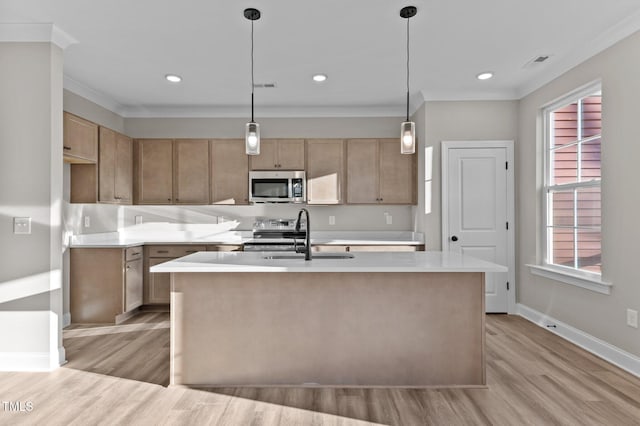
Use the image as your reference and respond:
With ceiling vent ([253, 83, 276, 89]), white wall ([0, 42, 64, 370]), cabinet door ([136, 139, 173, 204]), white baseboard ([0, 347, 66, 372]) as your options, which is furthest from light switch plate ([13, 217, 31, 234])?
ceiling vent ([253, 83, 276, 89])

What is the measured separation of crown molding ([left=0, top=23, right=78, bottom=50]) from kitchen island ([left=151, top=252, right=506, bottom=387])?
2.03 m

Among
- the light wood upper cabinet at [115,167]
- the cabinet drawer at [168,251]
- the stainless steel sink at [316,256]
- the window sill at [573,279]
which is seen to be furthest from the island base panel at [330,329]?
the light wood upper cabinet at [115,167]

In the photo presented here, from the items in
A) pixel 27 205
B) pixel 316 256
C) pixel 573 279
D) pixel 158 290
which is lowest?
pixel 158 290

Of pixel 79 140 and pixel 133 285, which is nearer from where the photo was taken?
pixel 79 140

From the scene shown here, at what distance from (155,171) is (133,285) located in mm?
1473

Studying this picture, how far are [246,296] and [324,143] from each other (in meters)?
2.94

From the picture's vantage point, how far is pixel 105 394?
2578 mm

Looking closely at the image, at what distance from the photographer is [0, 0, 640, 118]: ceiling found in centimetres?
275

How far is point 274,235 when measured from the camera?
17.1 feet

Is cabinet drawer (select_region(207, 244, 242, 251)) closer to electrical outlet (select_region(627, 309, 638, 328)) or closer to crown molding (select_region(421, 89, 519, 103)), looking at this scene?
crown molding (select_region(421, 89, 519, 103))

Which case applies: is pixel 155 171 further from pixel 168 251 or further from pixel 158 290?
pixel 158 290

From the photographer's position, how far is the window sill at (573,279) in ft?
10.5

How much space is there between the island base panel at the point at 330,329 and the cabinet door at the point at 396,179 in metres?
2.54

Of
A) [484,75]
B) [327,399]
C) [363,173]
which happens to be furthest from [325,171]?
[327,399]
